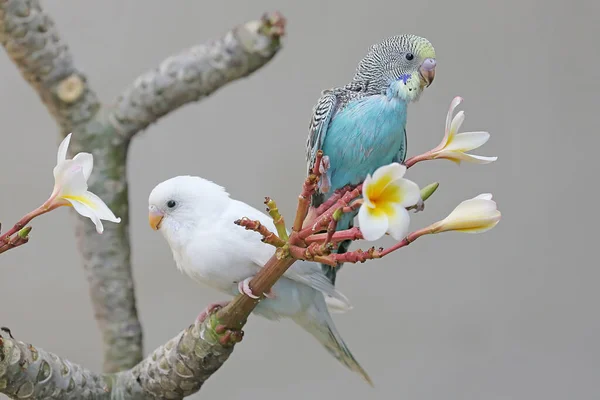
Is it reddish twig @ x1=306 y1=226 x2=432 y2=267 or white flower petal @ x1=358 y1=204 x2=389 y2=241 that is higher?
white flower petal @ x1=358 y1=204 x2=389 y2=241

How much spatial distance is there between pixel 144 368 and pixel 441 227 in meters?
0.47

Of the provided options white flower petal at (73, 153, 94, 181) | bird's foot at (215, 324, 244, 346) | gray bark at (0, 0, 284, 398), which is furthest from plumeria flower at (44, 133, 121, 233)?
gray bark at (0, 0, 284, 398)

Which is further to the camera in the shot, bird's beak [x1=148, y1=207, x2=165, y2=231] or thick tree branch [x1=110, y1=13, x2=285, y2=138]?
thick tree branch [x1=110, y1=13, x2=285, y2=138]

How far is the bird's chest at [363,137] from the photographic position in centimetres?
71

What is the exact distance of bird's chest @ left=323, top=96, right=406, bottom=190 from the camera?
71 cm

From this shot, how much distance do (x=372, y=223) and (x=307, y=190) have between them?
0.31 feet

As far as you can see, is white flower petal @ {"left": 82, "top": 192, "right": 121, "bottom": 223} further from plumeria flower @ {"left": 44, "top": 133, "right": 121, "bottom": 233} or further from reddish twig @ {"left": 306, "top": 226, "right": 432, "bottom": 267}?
reddish twig @ {"left": 306, "top": 226, "right": 432, "bottom": 267}

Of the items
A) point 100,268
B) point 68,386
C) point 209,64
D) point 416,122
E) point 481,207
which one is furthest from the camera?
point 416,122

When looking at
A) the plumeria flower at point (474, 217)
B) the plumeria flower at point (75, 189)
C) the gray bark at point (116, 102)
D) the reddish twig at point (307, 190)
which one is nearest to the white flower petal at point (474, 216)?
the plumeria flower at point (474, 217)

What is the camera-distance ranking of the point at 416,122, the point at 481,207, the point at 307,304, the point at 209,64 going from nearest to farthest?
1. the point at 481,207
2. the point at 307,304
3. the point at 209,64
4. the point at 416,122

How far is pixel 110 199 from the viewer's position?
1164 mm

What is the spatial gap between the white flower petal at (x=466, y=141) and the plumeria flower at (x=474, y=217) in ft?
0.18

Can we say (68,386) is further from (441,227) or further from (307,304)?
(441,227)

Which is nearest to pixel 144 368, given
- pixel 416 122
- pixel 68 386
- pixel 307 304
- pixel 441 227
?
pixel 68 386
